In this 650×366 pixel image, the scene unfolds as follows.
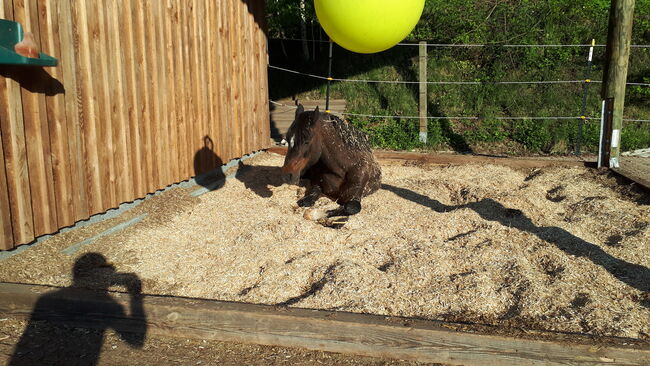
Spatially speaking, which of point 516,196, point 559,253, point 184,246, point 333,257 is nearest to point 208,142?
point 184,246

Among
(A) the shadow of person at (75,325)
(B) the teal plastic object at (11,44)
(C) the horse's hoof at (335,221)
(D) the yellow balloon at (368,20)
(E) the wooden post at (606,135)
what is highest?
(D) the yellow balloon at (368,20)

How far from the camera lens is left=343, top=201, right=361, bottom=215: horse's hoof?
484 centimetres

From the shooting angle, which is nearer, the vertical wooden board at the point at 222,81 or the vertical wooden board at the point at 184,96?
the vertical wooden board at the point at 184,96

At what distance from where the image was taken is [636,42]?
10.0 m

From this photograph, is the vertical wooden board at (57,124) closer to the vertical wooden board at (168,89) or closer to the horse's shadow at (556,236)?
the vertical wooden board at (168,89)

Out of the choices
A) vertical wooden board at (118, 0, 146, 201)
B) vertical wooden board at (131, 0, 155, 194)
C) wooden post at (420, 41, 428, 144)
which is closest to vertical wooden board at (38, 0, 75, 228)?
vertical wooden board at (118, 0, 146, 201)

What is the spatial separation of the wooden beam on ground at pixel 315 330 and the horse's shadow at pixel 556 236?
1.05 m

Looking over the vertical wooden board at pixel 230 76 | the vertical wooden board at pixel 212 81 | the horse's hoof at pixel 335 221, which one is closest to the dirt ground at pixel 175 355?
the horse's hoof at pixel 335 221

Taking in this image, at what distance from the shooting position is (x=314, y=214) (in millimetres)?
4848

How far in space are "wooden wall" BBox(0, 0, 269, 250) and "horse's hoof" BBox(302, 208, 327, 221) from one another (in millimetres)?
1529

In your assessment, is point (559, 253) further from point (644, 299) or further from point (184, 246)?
point (184, 246)

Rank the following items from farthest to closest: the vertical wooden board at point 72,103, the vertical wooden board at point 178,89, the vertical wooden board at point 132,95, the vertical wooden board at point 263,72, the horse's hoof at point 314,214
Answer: the vertical wooden board at point 263,72 < the vertical wooden board at point 178,89 < the horse's hoof at point 314,214 < the vertical wooden board at point 132,95 < the vertical wooden board at point 72,103

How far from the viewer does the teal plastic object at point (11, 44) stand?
10.4ft

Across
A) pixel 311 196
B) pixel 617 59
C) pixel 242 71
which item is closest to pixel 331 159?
pixel 311 196
